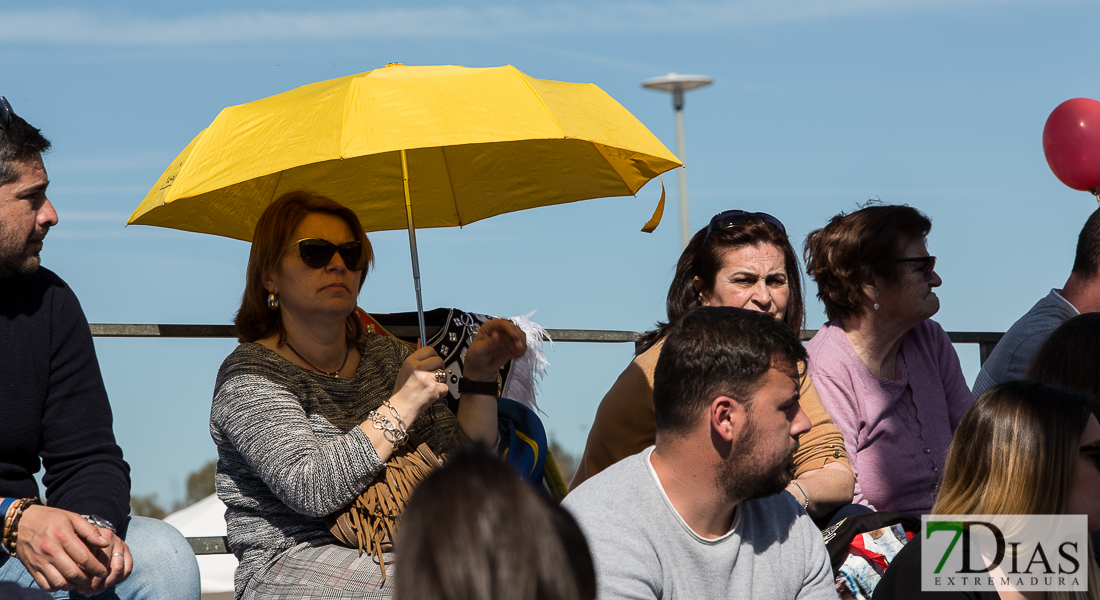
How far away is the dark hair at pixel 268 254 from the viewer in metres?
3.39

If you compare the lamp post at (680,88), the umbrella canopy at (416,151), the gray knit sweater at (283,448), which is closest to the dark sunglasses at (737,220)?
the umbrella canopy at (416,151)

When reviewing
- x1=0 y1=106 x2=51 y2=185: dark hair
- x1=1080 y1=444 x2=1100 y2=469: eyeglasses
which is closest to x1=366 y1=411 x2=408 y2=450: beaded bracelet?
x1=0 y1=106 x2=51 y2=185: dark hair

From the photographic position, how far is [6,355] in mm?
2771

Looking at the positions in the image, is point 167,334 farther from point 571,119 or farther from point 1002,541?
point 1002,541

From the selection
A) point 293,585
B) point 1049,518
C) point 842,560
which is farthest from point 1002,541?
point 293,585

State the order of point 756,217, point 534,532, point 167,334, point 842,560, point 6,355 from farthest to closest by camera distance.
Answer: point 756,217 → point 167,334 → point 842,560 → point 6,355 → point 534,532

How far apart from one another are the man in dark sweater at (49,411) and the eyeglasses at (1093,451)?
2.35 m

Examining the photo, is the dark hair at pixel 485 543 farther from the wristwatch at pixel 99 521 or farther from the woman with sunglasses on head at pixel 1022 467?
the wristwatch at pixel 99 521

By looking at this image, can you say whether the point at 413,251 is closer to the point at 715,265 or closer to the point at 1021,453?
the point at 715,265

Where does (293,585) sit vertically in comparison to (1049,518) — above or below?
below

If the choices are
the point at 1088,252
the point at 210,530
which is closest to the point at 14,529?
the point at 1088,252

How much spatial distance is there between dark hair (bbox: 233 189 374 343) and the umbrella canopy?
150 millimetres

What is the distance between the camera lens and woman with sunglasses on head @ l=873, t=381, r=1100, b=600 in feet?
8.06

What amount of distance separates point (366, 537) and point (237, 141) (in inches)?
50.1
